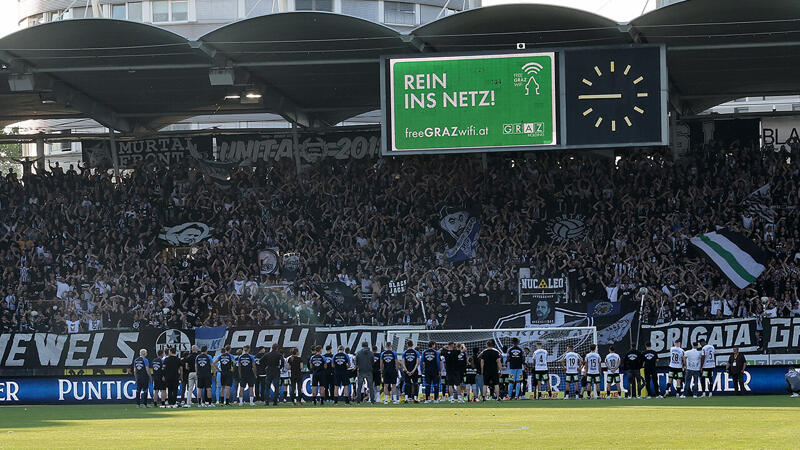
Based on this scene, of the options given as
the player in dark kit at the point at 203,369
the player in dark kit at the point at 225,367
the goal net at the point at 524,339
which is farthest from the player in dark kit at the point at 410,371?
the player in dark kit at the point at 203,369

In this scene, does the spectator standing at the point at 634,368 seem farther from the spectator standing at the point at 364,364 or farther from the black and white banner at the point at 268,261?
the black and white banner at the point at 268,261

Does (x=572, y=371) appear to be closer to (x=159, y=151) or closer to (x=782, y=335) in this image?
(x=782, y=335)

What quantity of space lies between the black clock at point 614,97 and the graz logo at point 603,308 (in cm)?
456

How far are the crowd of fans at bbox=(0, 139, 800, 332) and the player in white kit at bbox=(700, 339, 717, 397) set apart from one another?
3.93m

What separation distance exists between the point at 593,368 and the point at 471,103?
24.6ft

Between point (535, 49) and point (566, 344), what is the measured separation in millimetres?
7615

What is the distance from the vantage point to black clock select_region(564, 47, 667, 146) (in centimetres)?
3086

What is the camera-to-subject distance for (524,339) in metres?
32.5

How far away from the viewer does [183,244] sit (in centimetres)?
4125

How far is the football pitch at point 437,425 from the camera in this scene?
54.3ft

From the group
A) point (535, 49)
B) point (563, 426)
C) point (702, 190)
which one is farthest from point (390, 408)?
point (702, 190)

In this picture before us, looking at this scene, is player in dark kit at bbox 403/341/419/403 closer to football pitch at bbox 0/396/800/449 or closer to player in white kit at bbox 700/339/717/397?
football pitch at bbox 0/396/800/449

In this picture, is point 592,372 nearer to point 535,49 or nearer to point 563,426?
point 535,49

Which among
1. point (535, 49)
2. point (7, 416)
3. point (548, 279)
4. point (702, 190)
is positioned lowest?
point (7, 416)
